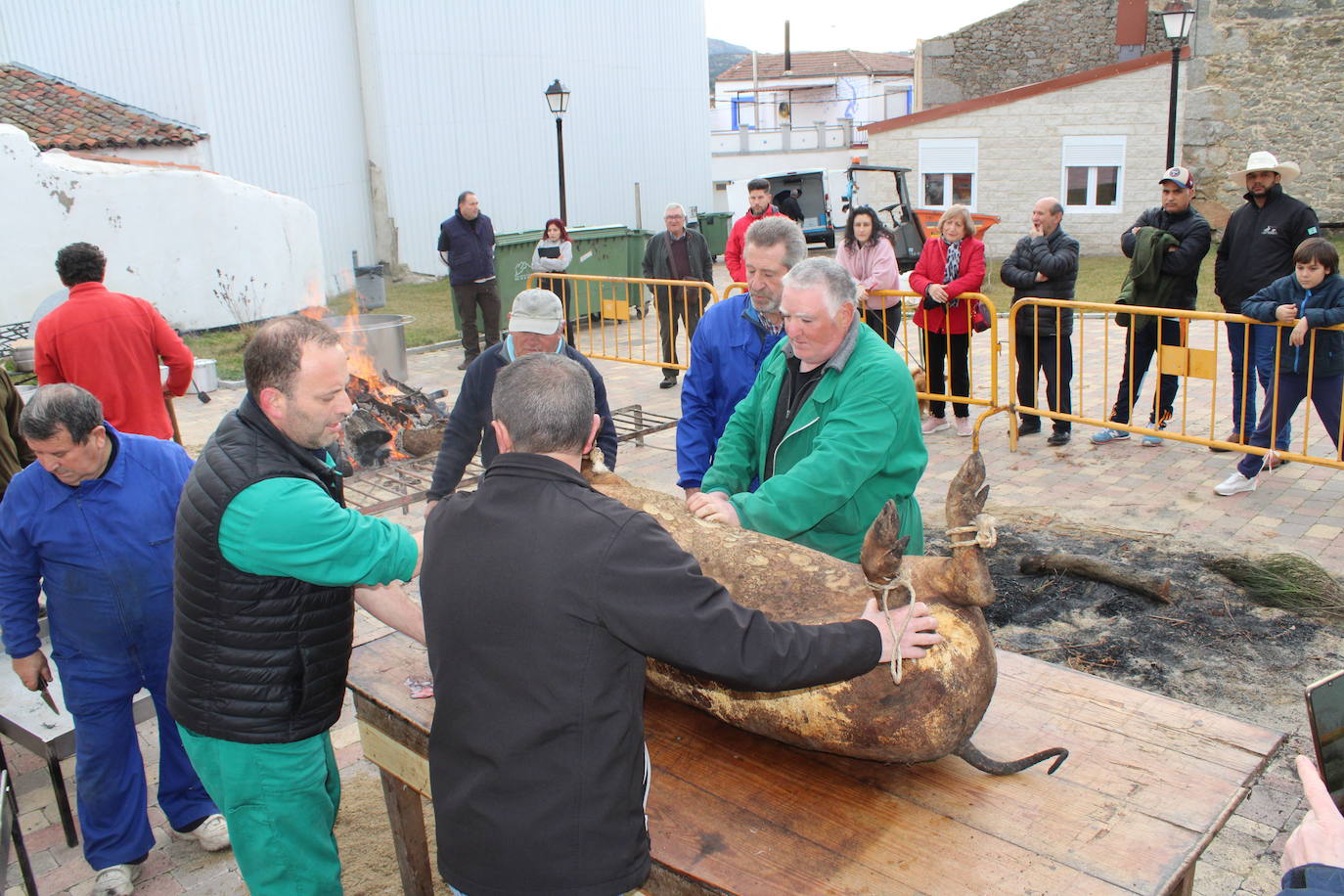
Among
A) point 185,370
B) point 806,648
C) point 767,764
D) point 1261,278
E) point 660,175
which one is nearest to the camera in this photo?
point 806,648

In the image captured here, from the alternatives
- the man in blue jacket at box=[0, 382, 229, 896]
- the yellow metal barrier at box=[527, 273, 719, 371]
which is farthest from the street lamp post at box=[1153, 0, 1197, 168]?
the man in blue jacket at box=[0, 382, 229, 896]

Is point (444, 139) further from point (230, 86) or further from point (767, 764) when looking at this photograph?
point (767, 764)

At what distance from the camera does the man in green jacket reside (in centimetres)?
318

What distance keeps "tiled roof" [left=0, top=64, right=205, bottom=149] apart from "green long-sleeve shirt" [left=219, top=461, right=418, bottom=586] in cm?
1647

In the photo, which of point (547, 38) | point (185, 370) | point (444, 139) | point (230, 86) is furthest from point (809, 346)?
point (547, 38)

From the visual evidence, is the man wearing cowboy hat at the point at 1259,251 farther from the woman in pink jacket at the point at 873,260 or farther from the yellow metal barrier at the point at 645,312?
the yellow metal barrier at the point at 645,312

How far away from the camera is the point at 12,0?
1883 cm

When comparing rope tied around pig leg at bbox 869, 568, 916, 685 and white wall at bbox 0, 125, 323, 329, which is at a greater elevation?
white wall at bbox 0, 125, 323, 329

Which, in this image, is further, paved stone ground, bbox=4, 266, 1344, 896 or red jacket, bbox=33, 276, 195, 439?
red jacket, bbox=33, 276, 195, 439

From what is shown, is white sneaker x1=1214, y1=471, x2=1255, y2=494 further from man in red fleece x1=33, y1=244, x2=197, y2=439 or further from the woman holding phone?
the woman holding phone

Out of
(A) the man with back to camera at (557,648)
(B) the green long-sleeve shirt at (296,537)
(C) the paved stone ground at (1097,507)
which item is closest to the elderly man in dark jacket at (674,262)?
(C) the paved stone ground at (1097,507)

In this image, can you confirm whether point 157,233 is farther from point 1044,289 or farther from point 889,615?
point 889,615

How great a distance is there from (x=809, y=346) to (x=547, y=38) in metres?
22.2

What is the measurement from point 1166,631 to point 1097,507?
6.51 feet
